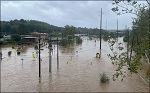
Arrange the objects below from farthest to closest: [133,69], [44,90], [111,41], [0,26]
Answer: [0,26], [44,90], [111,41], [133,69]

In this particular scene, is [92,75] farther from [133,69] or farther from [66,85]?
[133,69]

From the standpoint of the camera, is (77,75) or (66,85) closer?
(66,85)

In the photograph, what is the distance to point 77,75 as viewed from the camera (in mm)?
23297

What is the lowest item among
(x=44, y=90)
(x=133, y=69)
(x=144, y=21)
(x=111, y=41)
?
(x=44, y=90)

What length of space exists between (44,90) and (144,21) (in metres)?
9.36

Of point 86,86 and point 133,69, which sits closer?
point 133,69

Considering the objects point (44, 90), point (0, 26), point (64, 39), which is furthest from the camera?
point (0, 26)

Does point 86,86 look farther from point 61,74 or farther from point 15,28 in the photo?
point 15,28

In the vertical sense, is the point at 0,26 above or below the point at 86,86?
above

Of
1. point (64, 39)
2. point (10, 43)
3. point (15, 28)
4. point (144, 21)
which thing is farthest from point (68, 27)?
point (144, 21)

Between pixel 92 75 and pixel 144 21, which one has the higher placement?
pixel 144 21

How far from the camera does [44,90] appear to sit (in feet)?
58.7

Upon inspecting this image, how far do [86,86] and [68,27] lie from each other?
59.1 metres

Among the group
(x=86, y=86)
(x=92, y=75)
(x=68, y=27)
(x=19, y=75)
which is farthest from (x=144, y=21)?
(x=68, y=27)
